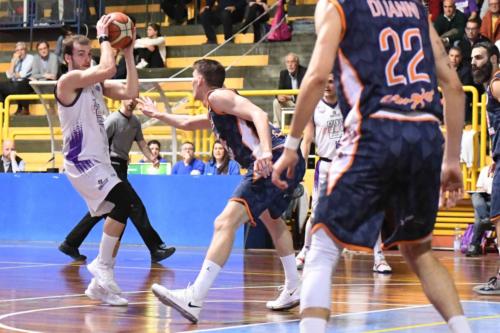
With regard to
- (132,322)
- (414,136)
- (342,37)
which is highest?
(342,37)

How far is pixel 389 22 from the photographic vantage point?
4711 mm

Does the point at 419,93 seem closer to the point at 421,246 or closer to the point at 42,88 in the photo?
the point at 421,246

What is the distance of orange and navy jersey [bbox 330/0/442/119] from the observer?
183 inches

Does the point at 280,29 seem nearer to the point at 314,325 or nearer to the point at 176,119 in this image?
the point at 176,119

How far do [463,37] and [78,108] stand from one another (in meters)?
9.53

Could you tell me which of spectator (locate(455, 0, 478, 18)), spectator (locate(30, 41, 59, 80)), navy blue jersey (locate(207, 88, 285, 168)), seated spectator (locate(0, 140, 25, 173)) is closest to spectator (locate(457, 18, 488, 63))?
spectator (locate(455, 0, 478, 18))

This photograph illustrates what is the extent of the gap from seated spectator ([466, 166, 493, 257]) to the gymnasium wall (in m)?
3.19

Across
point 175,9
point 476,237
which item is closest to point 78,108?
point 476,237

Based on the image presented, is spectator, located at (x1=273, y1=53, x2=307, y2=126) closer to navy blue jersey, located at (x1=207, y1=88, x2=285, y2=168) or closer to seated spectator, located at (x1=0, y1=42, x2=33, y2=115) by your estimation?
seated spectator, located at (x1=0, y1=42, x2=33, y2=115)

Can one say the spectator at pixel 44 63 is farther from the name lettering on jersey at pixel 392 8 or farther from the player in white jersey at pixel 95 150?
the name lettering on jersey at pixel 392 8

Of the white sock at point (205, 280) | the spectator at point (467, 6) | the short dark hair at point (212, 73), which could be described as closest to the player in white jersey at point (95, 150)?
the short dark hair at point (212, 73)

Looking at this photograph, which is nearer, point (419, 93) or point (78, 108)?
point (419, 93)

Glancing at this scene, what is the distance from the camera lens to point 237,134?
24.9 feet

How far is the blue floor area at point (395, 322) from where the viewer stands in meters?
6.55
